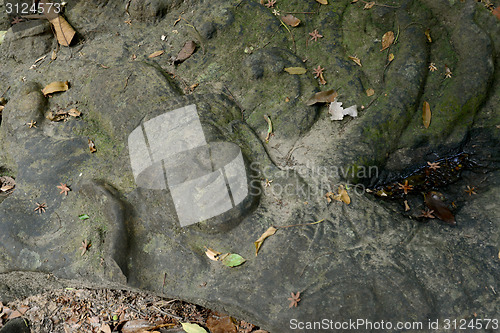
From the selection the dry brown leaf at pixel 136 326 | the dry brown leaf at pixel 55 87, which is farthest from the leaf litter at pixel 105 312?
the dry brown leaf at pixel 55 87

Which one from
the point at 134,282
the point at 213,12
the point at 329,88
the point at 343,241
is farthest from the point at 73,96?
the point at 343,241

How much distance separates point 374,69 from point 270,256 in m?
2.01

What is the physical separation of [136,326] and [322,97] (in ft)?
8.07

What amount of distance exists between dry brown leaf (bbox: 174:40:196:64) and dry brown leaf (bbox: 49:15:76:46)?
1.25m

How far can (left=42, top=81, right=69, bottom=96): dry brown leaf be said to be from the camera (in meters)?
3.56

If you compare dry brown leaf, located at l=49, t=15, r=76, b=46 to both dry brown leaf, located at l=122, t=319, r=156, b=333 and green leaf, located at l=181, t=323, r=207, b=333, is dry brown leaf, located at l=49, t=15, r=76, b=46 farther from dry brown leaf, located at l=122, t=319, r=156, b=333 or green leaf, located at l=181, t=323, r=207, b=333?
green leaf, located at l=181, t=323, r=207, b=333

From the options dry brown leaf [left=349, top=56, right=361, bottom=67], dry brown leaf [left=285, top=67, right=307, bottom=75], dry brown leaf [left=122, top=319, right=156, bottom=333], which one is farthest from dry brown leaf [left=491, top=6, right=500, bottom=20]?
dry brown leaf [left=122, top=319, right=156, bottom=333]

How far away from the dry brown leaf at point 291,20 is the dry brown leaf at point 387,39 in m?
0.83

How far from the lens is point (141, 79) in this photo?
10.9 feet

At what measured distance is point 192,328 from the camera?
2.83m

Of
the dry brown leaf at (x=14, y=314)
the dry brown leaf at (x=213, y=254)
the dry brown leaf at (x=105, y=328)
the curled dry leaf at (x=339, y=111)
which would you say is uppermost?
the curled dry leaf at (x=339, y=111)

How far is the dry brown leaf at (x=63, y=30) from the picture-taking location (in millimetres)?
3945

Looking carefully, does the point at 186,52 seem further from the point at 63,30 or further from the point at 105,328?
the point at 105,328

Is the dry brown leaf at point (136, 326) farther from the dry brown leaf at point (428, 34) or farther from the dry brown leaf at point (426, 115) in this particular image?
the dry brown leaf at point (428, 34)
